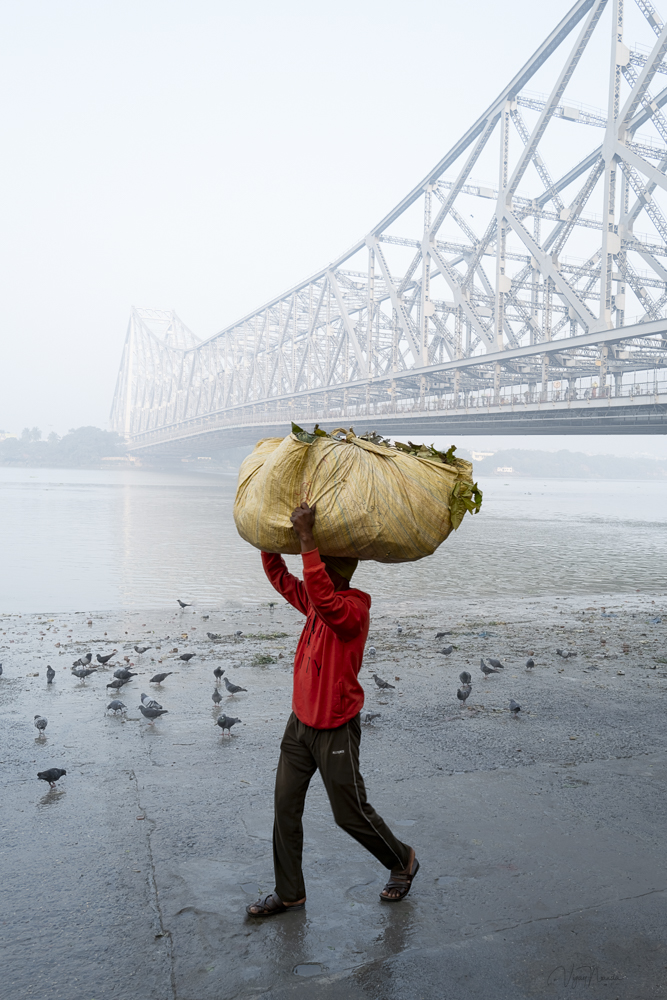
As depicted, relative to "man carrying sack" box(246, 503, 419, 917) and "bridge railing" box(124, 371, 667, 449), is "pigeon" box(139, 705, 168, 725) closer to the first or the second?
"man carrying sack" box(246, 503, 419, 917)

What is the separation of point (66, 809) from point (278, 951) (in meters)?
1.42

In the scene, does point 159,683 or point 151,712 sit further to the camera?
point 159,683

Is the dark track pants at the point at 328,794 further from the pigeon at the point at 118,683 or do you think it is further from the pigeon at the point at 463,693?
the pigeon at the point at 118,683

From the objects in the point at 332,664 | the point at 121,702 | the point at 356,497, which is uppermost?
the point at 356,497

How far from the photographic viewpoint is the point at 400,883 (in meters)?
2.71

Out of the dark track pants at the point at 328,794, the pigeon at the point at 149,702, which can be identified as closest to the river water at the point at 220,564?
the pigeon at the point at 149,702

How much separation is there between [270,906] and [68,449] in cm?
11956

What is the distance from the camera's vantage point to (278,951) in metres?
2.42

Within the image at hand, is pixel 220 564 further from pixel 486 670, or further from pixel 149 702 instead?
pixel 149 702

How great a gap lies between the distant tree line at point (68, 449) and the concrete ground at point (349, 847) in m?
112

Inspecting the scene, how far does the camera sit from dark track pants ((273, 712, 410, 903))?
2576 mm

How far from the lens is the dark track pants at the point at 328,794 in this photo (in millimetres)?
2576

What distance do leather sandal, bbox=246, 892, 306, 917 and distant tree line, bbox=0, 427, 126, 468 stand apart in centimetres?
11381

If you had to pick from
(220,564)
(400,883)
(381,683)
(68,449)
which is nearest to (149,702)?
(381,683)
